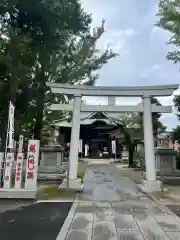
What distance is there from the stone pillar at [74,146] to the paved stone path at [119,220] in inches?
80.9

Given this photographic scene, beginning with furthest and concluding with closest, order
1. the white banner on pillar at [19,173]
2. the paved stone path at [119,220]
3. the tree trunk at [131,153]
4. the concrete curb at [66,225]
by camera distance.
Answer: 1. the tree trunk at [131,153]
2. the white banner on pillar at [19,173]
3. the paved stone path at [119,220]
4. the concrete curb at [66,225]

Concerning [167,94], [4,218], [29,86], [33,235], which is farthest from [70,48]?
[33,235]

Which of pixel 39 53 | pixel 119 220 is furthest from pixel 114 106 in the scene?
pixel 119 220

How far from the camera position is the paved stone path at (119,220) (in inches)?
243

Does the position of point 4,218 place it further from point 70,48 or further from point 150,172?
point 70,48

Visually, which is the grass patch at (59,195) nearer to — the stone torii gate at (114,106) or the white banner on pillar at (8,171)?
the stone torii gate at (114,106)

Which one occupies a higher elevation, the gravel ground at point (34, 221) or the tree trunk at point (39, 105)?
the tree trunk at point (39, 105)

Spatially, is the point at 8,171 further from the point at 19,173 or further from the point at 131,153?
the point at 131,153

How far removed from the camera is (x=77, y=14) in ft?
29.2

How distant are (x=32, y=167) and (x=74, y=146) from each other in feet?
12.0

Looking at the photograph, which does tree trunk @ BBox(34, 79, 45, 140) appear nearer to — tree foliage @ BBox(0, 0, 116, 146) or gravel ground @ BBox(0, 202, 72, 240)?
tree foliage @ BBox(0, 0, 116, 146)

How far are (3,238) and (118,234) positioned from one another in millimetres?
2386

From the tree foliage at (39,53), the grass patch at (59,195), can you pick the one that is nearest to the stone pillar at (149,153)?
the grass patch at (59,195)

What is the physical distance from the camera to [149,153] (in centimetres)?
1342
